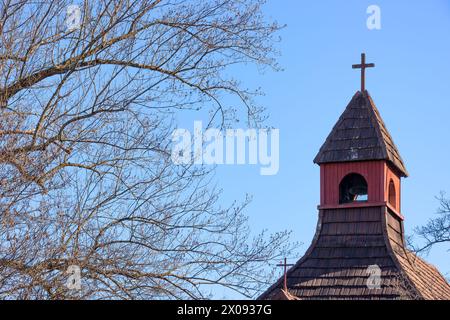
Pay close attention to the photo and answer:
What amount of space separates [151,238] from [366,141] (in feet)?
46.1

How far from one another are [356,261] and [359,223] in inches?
A: 40.7

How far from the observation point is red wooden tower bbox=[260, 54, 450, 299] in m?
24.9

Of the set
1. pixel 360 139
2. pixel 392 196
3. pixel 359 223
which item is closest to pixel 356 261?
pixel 359 223

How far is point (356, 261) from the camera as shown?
25.6m

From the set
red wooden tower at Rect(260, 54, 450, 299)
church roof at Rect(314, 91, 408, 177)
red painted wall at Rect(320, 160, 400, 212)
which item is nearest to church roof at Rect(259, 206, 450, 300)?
red wooden tower at Rect(260, 54, 450, 299)

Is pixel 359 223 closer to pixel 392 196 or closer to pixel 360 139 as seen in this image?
pixel 392 196

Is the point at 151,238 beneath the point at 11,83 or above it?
beneath

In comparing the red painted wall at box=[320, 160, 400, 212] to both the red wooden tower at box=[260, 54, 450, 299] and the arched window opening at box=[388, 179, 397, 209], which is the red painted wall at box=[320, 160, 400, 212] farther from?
the arched window opening at box=[388, 179, 397, 209]
